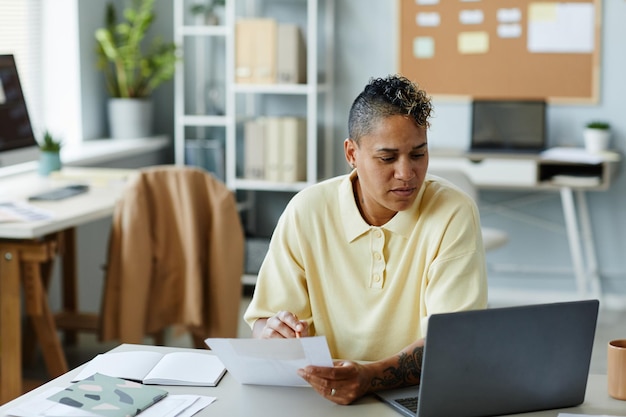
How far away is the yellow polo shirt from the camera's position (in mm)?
1900

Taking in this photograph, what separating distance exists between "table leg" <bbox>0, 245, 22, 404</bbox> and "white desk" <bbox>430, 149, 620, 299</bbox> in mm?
2012

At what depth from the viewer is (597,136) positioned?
464 centimetres

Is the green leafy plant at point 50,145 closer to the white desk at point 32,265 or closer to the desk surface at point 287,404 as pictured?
the white desk at point 32,265

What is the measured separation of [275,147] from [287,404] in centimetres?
338

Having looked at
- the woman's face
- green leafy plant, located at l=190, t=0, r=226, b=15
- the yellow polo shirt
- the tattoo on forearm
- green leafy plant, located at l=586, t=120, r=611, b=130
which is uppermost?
green leafy plant, located at l=190, t=0, r=226, b=15

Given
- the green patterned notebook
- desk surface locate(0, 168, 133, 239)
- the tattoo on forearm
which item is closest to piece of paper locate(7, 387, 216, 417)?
the green patterned notebook

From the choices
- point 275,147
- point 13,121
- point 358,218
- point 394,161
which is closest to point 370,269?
point 358,218

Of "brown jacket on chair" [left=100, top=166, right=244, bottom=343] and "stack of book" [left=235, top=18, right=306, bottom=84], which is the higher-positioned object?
"stack of book" [left=235, top=18, right=306, bottom=84]

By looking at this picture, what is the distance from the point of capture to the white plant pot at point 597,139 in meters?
4.64

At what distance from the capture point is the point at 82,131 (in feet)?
16.2

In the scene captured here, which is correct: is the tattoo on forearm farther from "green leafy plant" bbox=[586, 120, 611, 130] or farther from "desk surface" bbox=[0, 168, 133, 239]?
"green leafy plant" bbox=[586, 120, 611, 130]

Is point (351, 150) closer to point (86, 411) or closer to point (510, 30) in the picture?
point (86, 411)

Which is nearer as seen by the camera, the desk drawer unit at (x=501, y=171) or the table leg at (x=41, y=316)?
the table leg at (x=41, y=316)

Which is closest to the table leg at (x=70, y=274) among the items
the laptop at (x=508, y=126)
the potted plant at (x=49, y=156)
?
the potted plant at (x=49, y=156)
